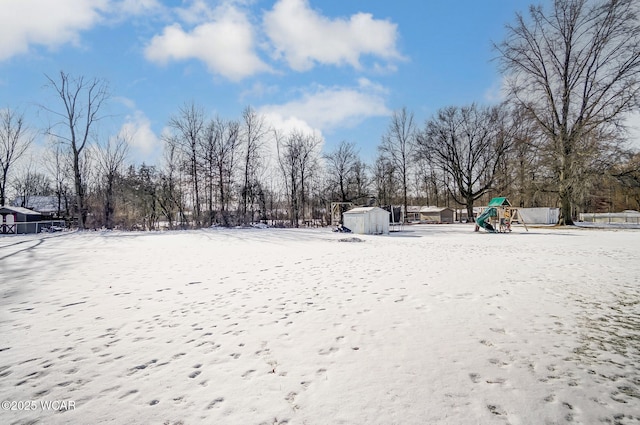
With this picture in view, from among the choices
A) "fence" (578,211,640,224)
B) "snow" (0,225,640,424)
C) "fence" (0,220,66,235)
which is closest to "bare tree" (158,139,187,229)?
"fence" (0,220,66,235)

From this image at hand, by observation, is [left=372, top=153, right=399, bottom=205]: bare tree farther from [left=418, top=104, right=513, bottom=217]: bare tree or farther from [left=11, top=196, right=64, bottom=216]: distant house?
[left=11, top=196, right=64, bottom=216]: distant house

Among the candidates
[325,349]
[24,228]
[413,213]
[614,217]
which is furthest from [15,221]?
[614,217]

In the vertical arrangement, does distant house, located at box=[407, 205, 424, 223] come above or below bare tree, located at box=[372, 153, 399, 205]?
below

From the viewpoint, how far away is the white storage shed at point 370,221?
22406 millimetres

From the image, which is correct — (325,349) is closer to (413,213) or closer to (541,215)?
(541,215)

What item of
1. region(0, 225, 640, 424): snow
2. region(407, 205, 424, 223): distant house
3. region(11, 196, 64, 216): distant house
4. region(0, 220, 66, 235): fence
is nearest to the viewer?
region(0, 225, 640, 424): snow

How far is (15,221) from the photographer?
76.2 feet

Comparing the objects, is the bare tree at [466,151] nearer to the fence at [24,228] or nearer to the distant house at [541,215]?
the distant house at [541,215]

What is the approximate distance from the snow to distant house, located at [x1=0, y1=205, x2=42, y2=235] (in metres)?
23.1

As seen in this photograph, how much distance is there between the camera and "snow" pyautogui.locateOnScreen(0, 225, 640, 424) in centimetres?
234

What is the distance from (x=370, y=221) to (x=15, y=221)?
28.7m

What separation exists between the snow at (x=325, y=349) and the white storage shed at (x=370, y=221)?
15386mm

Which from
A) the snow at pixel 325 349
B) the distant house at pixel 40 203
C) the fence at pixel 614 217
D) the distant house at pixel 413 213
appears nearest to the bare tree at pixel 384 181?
the distant house at pixel 413 213

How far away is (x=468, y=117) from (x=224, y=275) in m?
43.1
